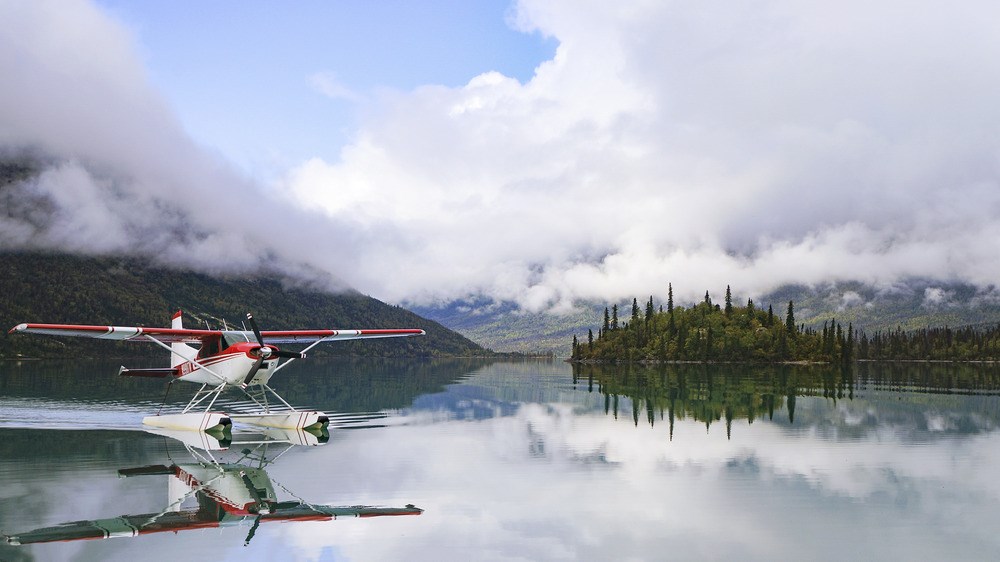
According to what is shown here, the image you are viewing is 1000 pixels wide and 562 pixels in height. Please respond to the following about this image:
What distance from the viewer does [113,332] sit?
27.8 meters

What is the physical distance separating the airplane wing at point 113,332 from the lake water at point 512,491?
3522 millimetres

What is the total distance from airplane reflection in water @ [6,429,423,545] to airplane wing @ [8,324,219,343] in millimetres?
7051

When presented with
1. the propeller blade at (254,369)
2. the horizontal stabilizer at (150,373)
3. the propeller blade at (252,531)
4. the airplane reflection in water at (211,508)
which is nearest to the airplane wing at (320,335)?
the propeller blade at (254,369)

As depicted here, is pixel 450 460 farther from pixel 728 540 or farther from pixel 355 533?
pixel 728 540

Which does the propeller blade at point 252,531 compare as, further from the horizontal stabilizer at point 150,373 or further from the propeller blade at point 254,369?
the horizontal stabilizer at point 150,373

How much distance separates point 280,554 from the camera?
12148 millimetres

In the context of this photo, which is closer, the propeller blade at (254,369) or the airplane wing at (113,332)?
the airplane wing at (113,332)

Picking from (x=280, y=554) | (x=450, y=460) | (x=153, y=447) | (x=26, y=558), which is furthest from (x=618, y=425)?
(x=26, y=558)

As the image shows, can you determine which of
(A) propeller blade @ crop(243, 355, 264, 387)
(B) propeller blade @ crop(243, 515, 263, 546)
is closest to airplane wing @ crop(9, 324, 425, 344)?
(A) propeller blade @ crop(243, 355, 264, 387)

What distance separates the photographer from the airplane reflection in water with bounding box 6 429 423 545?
13297mm

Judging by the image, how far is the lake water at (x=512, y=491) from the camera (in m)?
12.8

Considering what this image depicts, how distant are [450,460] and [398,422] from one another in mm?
11686

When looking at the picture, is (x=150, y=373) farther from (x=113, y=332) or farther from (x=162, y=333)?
(x=113, y=332)

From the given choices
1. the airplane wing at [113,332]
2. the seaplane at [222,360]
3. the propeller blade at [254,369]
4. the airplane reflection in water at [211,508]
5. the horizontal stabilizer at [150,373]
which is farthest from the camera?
the horizontal stabilizer at [150,373]
